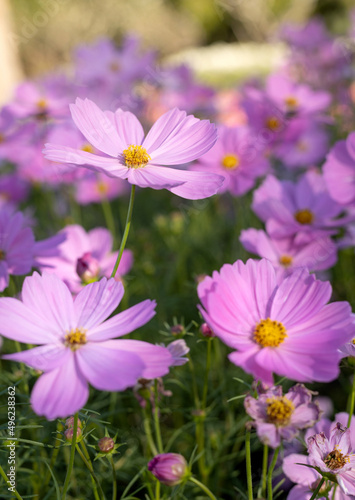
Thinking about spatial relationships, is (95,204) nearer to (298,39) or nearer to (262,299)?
(298,39)

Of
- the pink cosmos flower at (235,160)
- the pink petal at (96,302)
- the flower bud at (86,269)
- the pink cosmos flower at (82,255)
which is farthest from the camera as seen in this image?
the pink cosmos flower at (235,160)

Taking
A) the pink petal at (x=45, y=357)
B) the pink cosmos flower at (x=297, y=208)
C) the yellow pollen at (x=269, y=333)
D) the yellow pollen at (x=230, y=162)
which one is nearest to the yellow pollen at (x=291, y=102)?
the yellow pollen at (x=230, y=162)

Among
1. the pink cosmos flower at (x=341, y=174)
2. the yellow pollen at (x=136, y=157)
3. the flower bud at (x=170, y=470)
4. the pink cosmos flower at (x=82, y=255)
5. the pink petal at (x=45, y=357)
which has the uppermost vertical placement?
the pink cosmos flower at (x=341, y=174)

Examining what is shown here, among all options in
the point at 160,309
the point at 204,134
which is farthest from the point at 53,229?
the point at 204,134

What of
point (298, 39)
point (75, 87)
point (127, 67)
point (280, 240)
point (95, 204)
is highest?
point (298, 39)

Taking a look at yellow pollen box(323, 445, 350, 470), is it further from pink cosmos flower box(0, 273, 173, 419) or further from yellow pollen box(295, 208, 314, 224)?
yellow pollen box(295, 208, 314, 224)

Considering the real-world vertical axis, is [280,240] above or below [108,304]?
above

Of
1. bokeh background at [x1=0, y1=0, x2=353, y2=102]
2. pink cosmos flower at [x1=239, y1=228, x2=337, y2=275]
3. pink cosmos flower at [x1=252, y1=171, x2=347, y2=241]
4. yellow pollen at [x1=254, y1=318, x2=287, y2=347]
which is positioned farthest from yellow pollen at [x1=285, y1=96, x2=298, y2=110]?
bokeh background at [x1=0, y1=0, x2=353, y2=102]

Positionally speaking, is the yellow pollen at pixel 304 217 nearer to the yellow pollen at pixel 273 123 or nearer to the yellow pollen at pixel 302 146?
the yellow pollen at pixel 273 123
